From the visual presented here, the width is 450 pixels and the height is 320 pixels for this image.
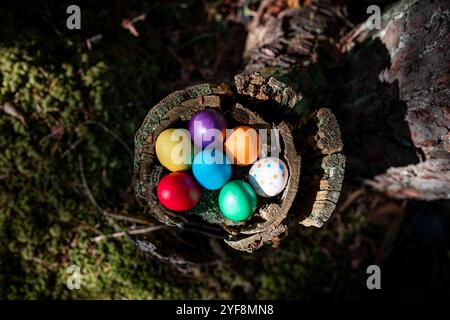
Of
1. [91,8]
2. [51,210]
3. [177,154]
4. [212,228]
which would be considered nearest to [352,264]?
[212,228]

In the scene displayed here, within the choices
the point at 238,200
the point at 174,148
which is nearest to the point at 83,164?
the point at 174,148

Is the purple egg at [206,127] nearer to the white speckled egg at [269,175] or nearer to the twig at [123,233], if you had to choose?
the white speckled egg at [269,175]

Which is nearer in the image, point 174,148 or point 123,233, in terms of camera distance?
point 174,148

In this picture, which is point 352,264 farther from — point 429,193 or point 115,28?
point 115,28

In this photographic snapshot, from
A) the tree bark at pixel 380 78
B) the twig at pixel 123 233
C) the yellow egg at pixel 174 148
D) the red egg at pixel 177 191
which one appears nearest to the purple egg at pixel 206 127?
the yellow egg at pixel 174 148

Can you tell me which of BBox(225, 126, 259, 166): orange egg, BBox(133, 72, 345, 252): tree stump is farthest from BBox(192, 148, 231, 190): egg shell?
BBox(133, 72, 345, 252): tree stump

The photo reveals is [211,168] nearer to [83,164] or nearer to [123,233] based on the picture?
[123,233]
